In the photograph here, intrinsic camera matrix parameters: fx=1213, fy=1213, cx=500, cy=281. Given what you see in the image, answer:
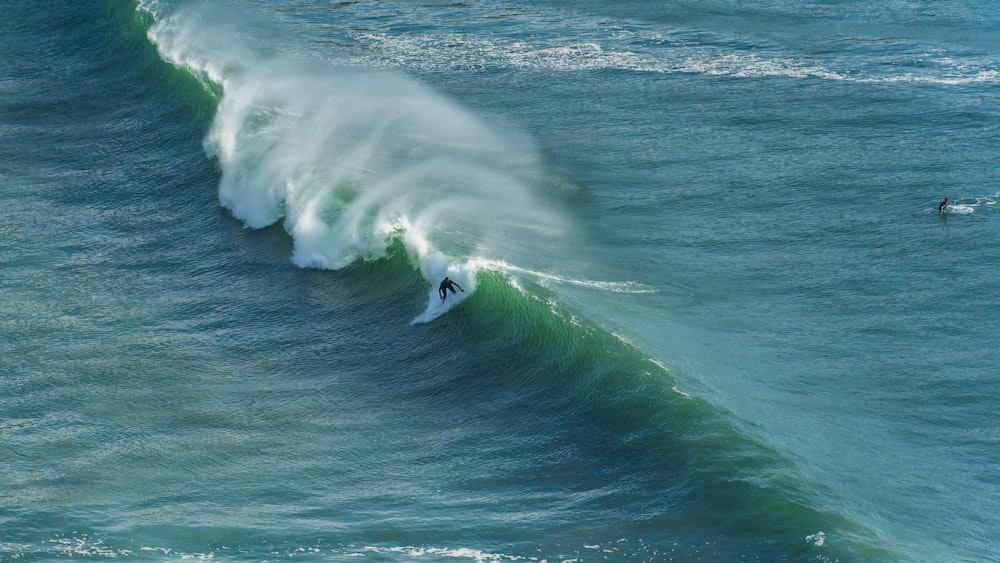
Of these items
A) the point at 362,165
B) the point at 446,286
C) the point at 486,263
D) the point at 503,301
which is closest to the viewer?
the point at 503,301

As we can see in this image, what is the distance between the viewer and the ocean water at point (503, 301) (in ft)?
61.4

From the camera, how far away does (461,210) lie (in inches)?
1258

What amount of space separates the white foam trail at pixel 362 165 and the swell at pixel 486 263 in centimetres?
7

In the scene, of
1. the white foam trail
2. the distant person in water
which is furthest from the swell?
the distant person in water

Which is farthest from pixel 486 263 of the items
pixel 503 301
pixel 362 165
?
pixel 362 165

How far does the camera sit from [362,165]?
1383 inches

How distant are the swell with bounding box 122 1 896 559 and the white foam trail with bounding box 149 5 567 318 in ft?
0.24

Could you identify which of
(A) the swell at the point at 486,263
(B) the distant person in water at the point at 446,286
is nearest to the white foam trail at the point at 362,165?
(A) the swell at the point at 486,263

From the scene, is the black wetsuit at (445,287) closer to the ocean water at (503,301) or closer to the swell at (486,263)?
the ocean water at (503,301)

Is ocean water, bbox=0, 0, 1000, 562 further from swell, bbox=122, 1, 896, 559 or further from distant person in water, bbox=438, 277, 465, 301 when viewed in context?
distant person in water, bbox=438, 277, 465, 301

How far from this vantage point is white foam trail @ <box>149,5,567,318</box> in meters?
29.7

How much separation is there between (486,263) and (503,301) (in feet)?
5.38

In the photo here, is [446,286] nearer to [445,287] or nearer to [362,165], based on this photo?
[445,287]

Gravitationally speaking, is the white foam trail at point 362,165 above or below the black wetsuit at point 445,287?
above
